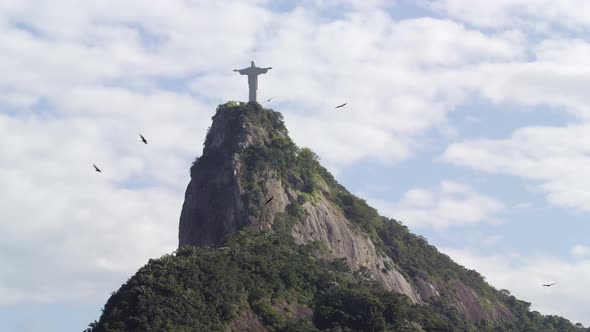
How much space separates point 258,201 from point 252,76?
21368 millimetres

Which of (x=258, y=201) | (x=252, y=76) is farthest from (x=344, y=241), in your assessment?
(x=252, y=76)

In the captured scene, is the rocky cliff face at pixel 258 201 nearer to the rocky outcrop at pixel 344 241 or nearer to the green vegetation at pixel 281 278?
the rocky outcrop at pixel 344 241

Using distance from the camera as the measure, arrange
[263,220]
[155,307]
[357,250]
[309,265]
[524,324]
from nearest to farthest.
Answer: [155,307] → [309,265] → [263,220] → [357,250] → [524,324]

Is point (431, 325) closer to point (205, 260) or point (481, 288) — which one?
point (205, 260)

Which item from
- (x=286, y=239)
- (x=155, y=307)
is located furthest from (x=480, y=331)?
(x=155, y=307)

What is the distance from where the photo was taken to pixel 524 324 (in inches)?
5989

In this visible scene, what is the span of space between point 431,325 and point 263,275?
1730 centimetres

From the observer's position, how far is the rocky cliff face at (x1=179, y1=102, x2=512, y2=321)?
127m

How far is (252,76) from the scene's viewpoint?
5502 inches

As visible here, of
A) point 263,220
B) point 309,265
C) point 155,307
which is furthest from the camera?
point 263,220

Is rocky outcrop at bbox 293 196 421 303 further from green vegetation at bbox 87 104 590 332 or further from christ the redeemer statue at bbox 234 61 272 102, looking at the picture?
christ the redeemer statue at bbox 234 61 272 102

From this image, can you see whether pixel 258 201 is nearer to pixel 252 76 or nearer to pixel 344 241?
pixel 344 241

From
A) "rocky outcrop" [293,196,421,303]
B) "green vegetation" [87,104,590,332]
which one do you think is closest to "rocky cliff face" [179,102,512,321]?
"rocky outcrop" [293,196,421,303]

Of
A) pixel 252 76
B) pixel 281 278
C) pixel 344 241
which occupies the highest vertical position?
pixel 252 76
